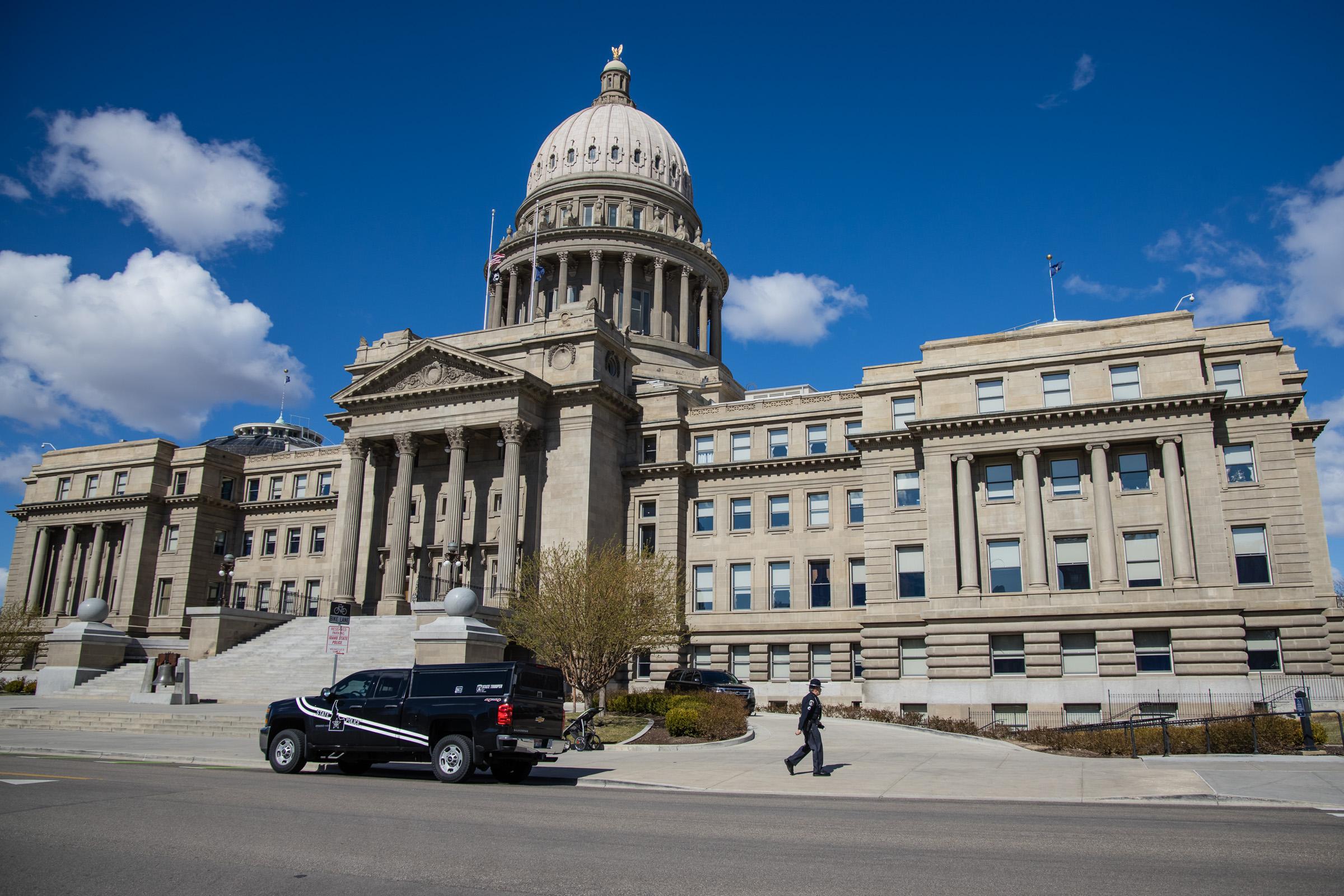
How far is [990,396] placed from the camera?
145 feet

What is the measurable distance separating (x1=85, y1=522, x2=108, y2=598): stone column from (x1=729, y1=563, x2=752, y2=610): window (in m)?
45.3

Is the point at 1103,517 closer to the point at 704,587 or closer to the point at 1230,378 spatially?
the point at 1230,378

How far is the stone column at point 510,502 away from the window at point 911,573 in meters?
18.8

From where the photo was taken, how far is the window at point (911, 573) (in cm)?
4538

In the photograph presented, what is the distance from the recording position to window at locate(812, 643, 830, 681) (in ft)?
165

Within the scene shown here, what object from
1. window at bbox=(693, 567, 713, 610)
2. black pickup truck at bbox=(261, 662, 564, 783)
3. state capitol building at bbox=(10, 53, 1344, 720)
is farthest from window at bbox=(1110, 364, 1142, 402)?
black pickup truck at bbox=(261, 662, 564, 783)

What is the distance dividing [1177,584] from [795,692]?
1839 centimetres

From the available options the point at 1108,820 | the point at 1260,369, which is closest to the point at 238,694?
the point at 1108,820

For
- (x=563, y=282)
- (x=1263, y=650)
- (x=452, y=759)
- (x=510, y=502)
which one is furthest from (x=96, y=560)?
(x=1263, y=650)

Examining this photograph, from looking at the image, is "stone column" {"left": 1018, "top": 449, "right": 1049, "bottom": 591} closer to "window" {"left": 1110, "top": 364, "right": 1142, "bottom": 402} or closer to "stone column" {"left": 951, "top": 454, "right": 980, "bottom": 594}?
"stone column" {"left": 951, "top": 454, "right": 980, "bottom": 594}

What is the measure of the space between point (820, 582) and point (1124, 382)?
17770 millimetres

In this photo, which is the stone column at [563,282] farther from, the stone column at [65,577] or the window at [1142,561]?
the window at [1142,561]

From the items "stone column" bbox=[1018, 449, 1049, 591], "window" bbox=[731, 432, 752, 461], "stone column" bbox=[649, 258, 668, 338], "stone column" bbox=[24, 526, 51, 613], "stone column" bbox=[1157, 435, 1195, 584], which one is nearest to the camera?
"stone column" bbox=[1157, 435, 1195, 584]

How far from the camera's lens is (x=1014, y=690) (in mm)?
40469
